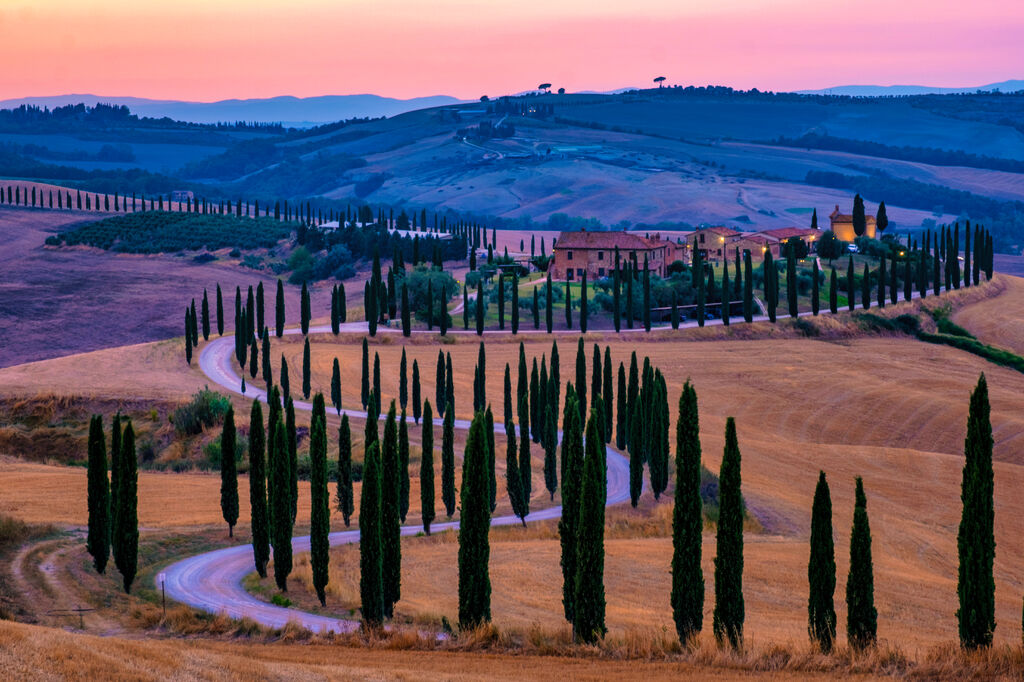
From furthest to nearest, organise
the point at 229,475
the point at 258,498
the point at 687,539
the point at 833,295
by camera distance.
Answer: the point at 833,295 < the point at 229,475 < the point at 258,498 < the point at 687,539

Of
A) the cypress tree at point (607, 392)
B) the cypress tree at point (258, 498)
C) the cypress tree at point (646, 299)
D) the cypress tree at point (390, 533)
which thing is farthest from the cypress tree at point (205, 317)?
the cypress tree at point (390, 533)

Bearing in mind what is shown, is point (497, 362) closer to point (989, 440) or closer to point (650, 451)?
point (650, 451)

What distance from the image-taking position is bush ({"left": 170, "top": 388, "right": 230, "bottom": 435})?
70.5m

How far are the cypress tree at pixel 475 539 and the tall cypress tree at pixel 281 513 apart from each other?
7.05 m

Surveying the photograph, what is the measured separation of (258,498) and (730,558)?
16.4 m

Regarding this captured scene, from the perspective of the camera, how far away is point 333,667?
26391 mm

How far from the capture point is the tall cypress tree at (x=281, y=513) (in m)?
36.6

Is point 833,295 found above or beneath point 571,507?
above

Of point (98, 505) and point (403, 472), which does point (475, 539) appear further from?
point (403, 472)

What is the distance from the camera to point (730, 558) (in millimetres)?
30344

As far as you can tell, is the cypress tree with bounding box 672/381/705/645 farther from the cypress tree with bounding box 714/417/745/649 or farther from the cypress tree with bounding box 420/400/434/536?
the cypress tree with bounding box 420/400/434/536

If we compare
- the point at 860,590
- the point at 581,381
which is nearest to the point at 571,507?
the point at 860,590

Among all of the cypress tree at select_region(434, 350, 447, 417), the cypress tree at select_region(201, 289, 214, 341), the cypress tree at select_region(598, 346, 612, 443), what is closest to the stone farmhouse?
the cypress tree at select_region(201, 289, 214, 341)

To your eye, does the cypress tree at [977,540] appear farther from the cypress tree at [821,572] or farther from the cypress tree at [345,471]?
the cypress tree at [345,471]
